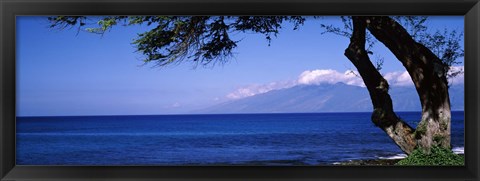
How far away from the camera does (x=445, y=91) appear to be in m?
3.88

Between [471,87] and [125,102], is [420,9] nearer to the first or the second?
[471,87]

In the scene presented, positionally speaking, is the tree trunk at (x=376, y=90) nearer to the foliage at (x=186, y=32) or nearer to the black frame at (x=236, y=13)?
the foliage at (x=186, y=32)

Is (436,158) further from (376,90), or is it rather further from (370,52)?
(370,52)

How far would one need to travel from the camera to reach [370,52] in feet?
14.7

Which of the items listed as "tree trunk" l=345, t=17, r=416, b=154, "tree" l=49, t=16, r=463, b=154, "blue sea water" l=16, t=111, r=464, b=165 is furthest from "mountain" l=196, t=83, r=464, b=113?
"tree trunk" l=345, t=17, r=416, b=154

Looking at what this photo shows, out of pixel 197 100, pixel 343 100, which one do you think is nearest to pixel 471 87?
pixel 197 100

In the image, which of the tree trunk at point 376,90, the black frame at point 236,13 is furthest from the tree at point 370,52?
the black frame at point 236,13

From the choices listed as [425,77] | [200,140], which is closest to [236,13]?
[425,77]

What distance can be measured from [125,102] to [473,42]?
14046 millimetres

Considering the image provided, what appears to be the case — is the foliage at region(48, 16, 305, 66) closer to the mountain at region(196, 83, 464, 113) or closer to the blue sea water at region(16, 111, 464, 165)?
the blue sea water at region(16, 111, 464, 165)

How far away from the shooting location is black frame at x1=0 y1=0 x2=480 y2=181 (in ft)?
7.61

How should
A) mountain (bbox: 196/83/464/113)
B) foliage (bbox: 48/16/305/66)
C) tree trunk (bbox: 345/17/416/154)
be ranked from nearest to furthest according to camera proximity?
foliage (bbox: 48/16/305/66), tree trunk (bbox: 345/17/416/154), mountain (bbox: 196/83/464/113)

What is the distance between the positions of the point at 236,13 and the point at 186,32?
1906mm

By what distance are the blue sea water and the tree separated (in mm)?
9000
